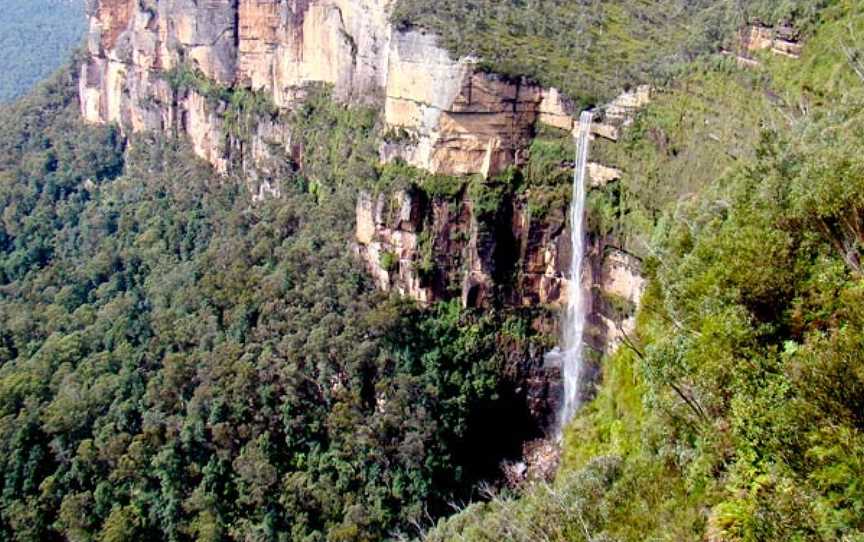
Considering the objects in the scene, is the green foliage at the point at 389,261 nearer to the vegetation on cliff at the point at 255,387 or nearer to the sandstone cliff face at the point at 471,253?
the sandstone cliff face at the point at 471,253

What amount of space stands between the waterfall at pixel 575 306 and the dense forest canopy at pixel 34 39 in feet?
150

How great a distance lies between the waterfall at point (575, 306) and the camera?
69.7 feet

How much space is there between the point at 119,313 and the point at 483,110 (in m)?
13.3

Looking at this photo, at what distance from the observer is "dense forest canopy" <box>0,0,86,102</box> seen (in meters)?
59.6

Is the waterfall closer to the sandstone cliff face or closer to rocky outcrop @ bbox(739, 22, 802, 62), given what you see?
the sandstone cliff face

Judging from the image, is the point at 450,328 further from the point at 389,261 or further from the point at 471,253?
the point at 389,261

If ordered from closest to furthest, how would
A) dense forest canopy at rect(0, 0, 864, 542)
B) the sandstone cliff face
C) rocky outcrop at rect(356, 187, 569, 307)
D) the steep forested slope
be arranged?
the steep forested slope, dense forest canopy at rect(0, 0, 864, 542), the sandstone cliff face, rocky outcrop at rect(356, 187, 569, 307)

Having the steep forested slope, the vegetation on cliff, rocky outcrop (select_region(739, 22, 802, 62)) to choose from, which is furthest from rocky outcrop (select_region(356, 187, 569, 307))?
the steep forested slope

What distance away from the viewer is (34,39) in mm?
66625

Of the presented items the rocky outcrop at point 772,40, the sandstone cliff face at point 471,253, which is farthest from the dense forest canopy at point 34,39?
the rocky outcrop at point 772,40

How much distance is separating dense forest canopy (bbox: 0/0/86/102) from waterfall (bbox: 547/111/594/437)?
45.7 meters

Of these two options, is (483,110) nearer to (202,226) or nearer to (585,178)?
(585,178)

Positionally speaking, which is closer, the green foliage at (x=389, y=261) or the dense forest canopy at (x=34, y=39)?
the green foliage at (x=389, y=261)

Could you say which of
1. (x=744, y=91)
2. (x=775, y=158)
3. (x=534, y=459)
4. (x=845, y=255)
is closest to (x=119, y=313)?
(x=534, y=459)
